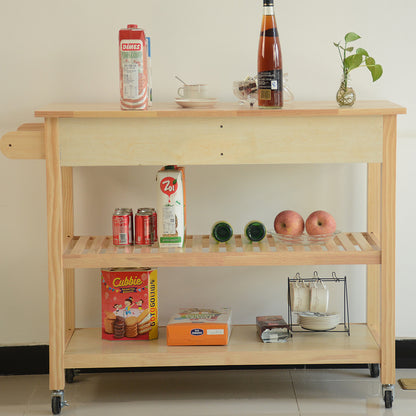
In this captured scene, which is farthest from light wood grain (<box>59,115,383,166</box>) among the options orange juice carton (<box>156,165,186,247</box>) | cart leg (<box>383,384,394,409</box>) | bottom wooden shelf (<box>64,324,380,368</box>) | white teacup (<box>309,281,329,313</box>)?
cart leg (<box>383,384,394,409</box>)

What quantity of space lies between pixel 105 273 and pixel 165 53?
0.81m

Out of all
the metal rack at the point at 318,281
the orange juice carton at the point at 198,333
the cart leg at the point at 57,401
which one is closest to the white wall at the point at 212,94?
the metal rack at the point at 318,281

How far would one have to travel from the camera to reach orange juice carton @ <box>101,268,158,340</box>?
2400mm

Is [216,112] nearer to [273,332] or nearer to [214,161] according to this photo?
[214,161]

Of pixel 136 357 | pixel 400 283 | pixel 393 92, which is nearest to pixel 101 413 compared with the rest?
pixel 136 357

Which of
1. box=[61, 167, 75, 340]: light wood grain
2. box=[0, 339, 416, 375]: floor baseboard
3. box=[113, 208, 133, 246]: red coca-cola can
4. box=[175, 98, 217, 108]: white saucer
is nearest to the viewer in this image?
box=[175, 98, 217, 108]: white saucer

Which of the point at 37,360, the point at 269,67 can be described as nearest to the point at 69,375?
the point at 37,360

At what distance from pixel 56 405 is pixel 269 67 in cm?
126

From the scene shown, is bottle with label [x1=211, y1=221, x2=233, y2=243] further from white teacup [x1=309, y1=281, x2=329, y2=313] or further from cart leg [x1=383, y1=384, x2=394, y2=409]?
cart leg [x1=383, y1=384, x2=394, y2=409]

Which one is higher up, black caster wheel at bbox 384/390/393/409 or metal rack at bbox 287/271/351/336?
metal rack at bbox 287/271/351/336

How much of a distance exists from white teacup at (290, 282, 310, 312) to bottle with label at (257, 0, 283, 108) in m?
0.65

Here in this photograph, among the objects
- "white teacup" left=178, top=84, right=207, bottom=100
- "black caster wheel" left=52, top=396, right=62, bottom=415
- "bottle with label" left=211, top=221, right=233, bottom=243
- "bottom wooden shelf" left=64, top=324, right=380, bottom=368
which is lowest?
"black caster wheel" left=52, top=396, right=62, bottom=415

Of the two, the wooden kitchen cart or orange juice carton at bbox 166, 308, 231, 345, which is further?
orange juice carton at bbox 166, 308, 231, 345

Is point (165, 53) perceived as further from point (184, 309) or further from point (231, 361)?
point (231, 361)
